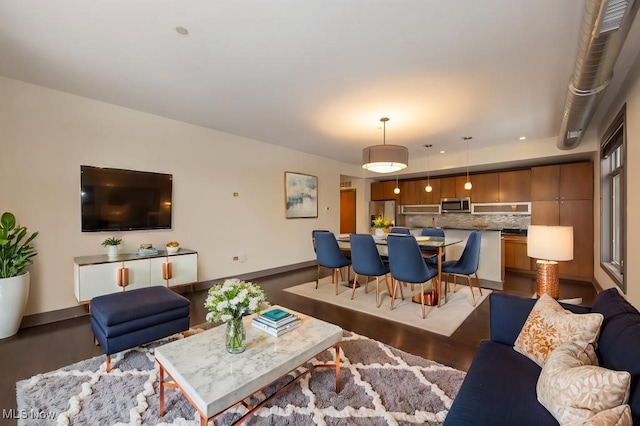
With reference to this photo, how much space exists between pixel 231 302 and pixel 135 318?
3.77 ft

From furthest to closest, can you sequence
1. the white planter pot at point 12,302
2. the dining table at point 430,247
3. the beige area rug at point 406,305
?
1. the dining table at point 430,247
2. the beige area rug at point 406,305
3. the white planter pot at point 12,302

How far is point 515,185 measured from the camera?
19.9ft

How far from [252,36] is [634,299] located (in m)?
4.10

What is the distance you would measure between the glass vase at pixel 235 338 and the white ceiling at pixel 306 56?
2110 mm

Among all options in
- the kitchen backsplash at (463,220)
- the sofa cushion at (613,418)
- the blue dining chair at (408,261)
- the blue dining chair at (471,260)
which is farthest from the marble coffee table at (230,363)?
the kitchen backsplash at (463,220)

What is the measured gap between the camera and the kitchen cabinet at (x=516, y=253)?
5.68 m

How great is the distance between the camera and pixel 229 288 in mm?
1739

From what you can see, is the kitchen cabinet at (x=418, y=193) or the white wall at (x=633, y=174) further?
the kitchen cabinet at (x=418, y=193)

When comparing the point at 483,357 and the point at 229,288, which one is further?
the point at 229,288

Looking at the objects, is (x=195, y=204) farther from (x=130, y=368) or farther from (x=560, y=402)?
(x=560, y=402)

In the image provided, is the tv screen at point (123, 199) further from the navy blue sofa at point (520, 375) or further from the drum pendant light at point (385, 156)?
the navy blue sofa at point (520, 375)

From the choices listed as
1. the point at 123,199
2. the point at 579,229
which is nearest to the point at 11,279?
the point at 123,199

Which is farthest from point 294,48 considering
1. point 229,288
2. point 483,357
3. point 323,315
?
point 323,315

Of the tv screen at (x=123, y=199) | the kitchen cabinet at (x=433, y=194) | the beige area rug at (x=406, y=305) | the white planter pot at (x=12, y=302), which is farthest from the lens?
the kitchen cabinet at (x=433, y=194)
